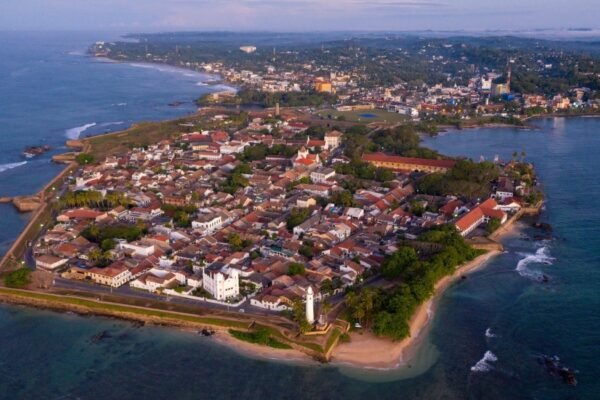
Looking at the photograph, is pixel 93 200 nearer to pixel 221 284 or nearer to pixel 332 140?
pixel 221 284

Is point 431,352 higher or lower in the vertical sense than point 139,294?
lower

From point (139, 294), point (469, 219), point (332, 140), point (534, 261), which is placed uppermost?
point (332, 140)

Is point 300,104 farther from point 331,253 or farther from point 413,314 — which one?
point 413,314

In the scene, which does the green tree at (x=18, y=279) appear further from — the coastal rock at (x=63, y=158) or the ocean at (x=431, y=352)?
the coastal rock at (x=63, y=158)

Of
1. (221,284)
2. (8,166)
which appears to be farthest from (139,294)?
(8,166)

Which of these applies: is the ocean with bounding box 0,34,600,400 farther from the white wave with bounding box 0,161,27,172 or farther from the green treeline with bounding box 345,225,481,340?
the white wave with bounding box 0,161,27,172
